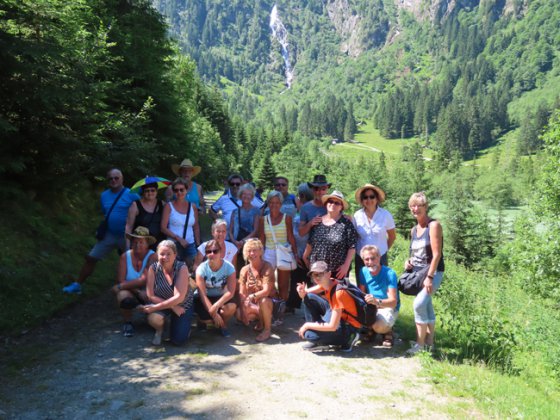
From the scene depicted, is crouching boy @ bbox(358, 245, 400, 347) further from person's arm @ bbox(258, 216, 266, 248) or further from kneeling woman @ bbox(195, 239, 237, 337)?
kneeling woman @ bbox(195, 239, 237, 337)

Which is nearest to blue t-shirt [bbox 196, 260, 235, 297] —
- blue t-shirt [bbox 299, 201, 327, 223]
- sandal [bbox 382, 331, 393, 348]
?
blue t-shirt [bbox 299, 201, 327, 223]

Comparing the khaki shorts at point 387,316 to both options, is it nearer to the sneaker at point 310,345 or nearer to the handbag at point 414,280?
the handbag at point 414,280

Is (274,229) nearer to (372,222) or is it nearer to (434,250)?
(372,222)

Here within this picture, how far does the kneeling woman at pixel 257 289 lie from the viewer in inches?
229

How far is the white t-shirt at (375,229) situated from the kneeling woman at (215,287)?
187 cm

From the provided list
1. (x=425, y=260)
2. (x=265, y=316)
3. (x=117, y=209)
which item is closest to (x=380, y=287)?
(x=425, y=260)

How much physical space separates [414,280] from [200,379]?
2.86 m

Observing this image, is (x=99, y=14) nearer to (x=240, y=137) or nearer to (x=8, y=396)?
(x=8, y=396)

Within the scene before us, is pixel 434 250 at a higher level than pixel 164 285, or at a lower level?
higher

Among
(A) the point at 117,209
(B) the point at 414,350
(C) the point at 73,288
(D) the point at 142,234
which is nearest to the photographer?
(B) the point at 414,350

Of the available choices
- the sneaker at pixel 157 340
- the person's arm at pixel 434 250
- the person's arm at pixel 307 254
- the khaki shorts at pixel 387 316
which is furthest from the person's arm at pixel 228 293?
the person's arm at pixel 434 250

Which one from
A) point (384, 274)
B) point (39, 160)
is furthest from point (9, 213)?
point (384, 274)

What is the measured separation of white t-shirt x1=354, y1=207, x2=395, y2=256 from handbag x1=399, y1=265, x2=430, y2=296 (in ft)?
1.67

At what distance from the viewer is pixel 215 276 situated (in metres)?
5.82
